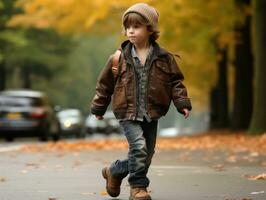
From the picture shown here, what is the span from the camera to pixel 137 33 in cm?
731

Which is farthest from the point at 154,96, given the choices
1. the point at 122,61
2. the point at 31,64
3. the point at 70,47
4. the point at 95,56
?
the point at 95,56

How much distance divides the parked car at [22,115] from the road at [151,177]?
10193 millimetres

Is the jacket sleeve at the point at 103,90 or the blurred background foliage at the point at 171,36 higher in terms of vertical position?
the jacket sleeve at the point at 103,90

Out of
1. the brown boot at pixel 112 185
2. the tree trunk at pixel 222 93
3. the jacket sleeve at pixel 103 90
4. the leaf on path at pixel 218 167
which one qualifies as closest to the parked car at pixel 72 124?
the tree trunk at pixel 222 93

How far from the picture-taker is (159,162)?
1362cm

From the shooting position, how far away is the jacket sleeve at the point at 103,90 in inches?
293

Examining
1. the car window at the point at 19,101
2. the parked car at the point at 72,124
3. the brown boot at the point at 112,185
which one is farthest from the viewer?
the parked car at the point at 72,124

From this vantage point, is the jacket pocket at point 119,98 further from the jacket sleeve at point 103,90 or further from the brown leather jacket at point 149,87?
the jacket sleeve at point 103,90

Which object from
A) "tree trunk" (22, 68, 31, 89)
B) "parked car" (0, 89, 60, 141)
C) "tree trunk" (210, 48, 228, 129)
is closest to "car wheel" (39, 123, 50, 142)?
"parked car" (0, 89, 60, 141)

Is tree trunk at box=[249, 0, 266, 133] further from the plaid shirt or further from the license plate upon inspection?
the plaid shirt

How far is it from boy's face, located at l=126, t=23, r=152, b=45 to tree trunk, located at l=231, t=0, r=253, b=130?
21.8 metres

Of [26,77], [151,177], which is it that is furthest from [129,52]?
[26,77]

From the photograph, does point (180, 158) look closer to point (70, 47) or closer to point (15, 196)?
point (15, 196)

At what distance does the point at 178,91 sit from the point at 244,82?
21964mm
